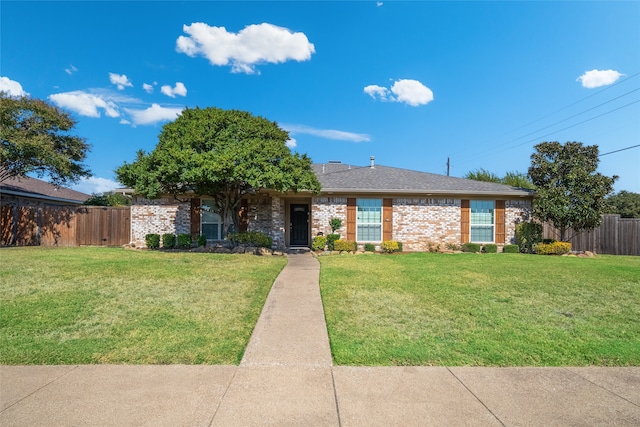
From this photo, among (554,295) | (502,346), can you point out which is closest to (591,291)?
(554,295)

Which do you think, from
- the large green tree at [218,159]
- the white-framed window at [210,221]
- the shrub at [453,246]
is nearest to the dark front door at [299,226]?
the white-framed window at [210,221]

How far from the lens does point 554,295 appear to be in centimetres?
746

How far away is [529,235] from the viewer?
16.1 m

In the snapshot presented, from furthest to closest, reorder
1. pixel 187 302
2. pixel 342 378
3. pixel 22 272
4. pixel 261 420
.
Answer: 1. pixel 22 272
2. pixel 187 302
3. pixel 342 378
4. pixel 261 420

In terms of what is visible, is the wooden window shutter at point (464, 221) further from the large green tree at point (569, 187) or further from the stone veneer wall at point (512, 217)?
the large green tree at point (569, 187)

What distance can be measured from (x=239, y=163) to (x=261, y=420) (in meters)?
10.1

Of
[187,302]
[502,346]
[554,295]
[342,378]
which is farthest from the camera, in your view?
[554,295]

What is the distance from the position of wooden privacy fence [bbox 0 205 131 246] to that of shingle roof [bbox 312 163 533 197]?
984 centimetres

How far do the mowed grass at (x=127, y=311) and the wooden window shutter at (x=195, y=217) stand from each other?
20.7 feet

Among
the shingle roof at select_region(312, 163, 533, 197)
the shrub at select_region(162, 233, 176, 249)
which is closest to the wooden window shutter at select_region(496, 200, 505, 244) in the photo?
the shingle roof at select_region(312, 163, 533, 197)

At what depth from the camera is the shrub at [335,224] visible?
1568cm

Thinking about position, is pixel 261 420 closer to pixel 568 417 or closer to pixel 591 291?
pixel 568 417

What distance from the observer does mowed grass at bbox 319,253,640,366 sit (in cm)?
462

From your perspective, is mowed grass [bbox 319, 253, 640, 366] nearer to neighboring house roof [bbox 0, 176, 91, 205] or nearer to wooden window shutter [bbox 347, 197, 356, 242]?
wooden window shutter [bbox 347, 197, 356, 242]
